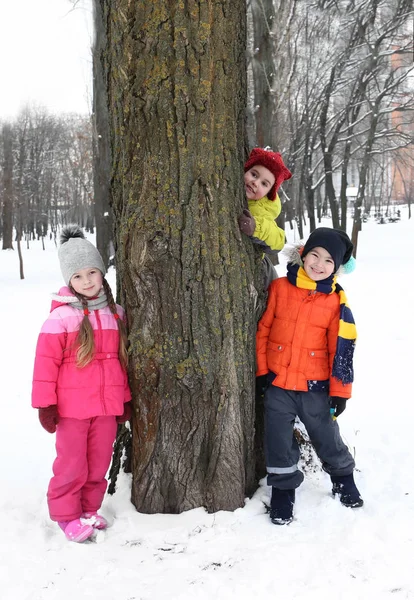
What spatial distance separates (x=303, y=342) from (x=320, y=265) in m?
0.41

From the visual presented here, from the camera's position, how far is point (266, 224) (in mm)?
2574

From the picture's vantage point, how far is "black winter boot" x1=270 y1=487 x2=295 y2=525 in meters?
2.53

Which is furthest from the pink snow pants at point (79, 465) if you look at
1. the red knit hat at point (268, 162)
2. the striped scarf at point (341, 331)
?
the red knit hat at point (268, 162)

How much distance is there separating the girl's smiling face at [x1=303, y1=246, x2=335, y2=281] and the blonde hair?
1.00m

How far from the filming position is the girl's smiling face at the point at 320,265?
2.63 m

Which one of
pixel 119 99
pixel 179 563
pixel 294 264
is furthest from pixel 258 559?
pixel 119 99

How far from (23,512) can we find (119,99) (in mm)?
2145

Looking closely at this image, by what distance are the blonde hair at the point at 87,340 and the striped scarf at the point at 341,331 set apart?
0.93 meters

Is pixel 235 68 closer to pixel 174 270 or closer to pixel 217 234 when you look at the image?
pixel 217 234

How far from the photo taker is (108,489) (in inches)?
111

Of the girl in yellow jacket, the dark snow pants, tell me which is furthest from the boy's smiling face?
the dark snow pants

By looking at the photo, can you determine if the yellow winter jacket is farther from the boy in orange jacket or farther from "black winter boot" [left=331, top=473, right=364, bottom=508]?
"black winter boot" [left=331, top=473, right=364, bottom=508]

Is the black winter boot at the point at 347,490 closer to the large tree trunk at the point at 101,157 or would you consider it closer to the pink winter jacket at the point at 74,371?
the pink winter jacket at the point at 74,371

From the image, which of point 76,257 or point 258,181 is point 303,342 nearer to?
point 258,181
